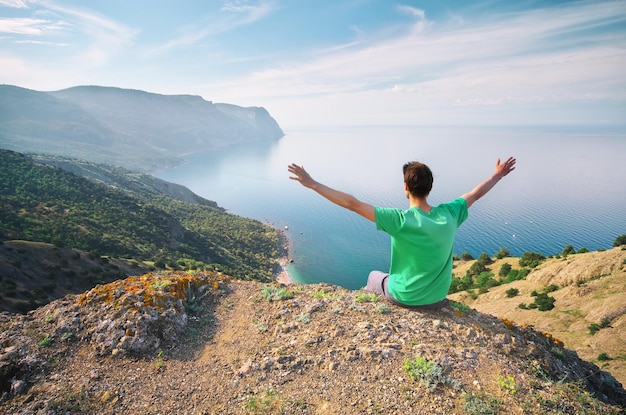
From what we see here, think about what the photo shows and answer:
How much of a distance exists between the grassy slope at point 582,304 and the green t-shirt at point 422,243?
1692 centimetres

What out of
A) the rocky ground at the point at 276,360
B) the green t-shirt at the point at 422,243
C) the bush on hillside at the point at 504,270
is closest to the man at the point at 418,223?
the green t-shirt at the point at 422,243

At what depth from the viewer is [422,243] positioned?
15.5 feet

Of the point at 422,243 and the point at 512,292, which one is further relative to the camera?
the point at 512,292

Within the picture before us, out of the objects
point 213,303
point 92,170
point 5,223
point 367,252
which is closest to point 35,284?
point 5,223

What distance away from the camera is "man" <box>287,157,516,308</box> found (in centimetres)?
437

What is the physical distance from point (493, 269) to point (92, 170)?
138 meters

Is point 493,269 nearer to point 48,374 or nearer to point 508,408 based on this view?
point 508,408

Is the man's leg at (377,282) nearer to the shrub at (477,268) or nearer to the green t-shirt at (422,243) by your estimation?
the green t-shirt at (422,243)

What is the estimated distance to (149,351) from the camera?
6.70 meters

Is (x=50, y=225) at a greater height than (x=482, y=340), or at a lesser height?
lesser

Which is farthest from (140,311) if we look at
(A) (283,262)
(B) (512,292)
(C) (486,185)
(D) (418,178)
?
(A) (283,262)

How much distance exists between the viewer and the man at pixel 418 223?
4.37 m

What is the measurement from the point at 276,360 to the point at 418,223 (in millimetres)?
4002

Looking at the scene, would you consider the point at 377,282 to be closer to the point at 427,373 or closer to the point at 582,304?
the point at 427,373
